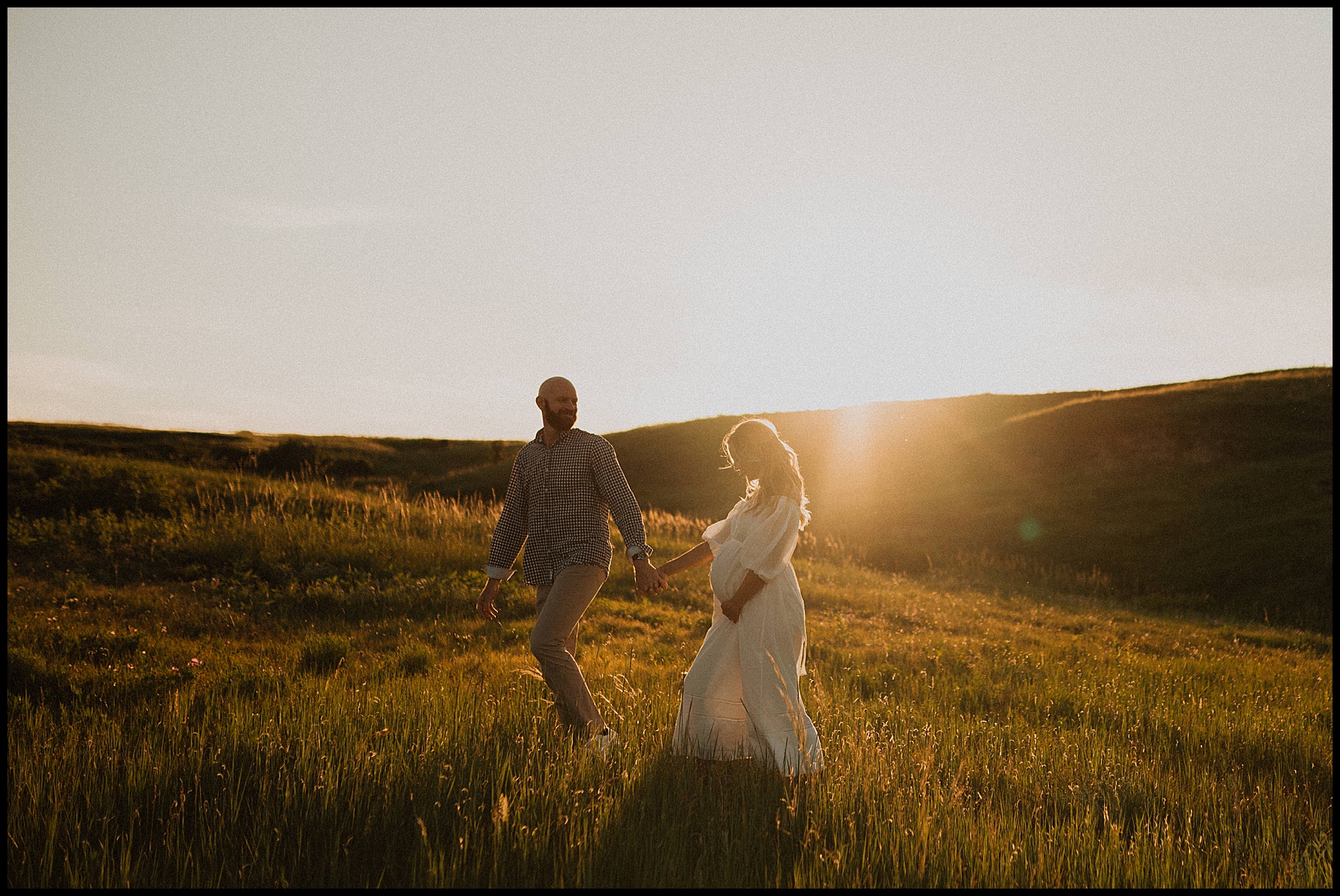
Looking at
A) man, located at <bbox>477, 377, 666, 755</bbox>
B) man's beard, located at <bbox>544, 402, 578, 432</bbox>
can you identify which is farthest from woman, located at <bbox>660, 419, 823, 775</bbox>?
man's beard, located at <bbox>544, 402, 578, 432</bbox>

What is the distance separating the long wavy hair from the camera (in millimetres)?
5312

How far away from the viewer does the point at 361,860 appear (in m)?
3.60

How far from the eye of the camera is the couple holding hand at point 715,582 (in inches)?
201

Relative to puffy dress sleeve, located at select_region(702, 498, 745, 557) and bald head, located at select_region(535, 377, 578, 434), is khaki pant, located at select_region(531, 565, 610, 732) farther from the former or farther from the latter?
bald head, located at select_region(535, 377, 578, 434)

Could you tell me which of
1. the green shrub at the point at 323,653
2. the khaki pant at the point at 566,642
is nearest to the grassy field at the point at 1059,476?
the green shrub at the point at 323,653

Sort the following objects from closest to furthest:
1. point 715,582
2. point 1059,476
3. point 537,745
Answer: point 537,745 → point 715,582 → point 1059,476

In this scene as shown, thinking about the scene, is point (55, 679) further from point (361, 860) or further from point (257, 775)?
point (361, 860)

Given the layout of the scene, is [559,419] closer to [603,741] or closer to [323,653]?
[603,741]

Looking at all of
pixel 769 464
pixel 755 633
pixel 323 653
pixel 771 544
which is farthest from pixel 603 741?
pixel 323 653

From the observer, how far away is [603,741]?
16.8ft

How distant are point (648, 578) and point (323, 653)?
4472 millimetres

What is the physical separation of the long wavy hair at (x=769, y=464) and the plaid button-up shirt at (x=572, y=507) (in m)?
0.99

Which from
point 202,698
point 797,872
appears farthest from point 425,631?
point 797,872

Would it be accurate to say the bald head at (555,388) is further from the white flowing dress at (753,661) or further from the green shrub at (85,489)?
the green shrub at (85,489)
